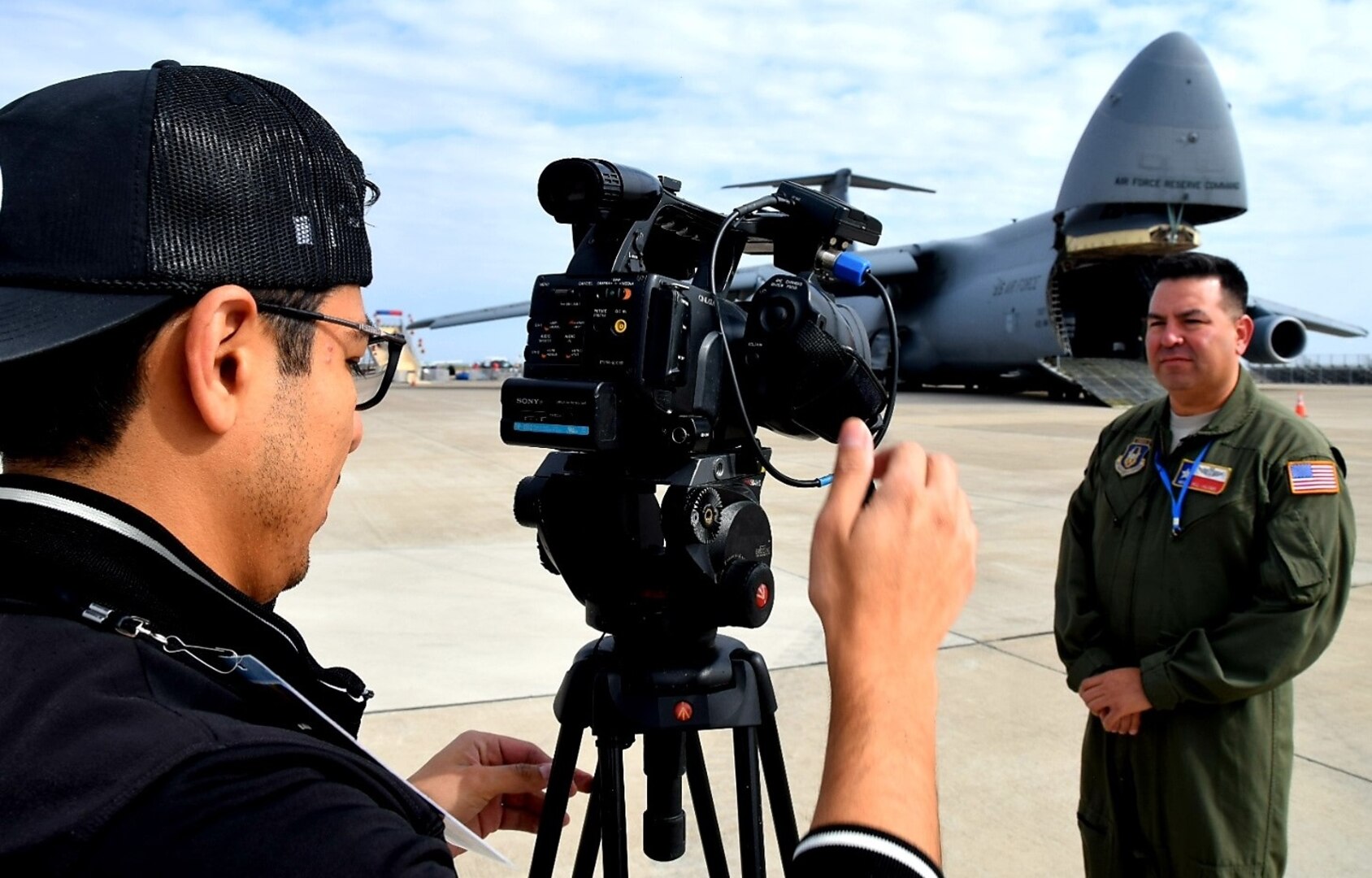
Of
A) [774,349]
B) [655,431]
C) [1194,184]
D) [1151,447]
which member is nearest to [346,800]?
[655,431]

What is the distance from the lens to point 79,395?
95cm

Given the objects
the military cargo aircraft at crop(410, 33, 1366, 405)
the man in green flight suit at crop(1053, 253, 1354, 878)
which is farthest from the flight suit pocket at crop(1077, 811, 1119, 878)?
the military cargo aircraft at crop(410, 33, 1366, 405)

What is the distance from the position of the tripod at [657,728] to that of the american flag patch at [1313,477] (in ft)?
4.42

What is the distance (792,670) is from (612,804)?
274cm

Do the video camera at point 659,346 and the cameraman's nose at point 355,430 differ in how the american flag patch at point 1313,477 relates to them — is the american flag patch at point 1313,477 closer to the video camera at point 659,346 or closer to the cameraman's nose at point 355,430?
the video camera at point 659,346

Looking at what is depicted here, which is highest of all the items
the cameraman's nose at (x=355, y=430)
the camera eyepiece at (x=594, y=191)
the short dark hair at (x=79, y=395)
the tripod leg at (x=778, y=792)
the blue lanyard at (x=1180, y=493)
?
the camera eyepiece at (x=594, y=191)

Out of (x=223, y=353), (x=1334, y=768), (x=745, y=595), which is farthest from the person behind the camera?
(x=1334, y=768)

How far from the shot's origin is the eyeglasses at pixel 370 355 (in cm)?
106

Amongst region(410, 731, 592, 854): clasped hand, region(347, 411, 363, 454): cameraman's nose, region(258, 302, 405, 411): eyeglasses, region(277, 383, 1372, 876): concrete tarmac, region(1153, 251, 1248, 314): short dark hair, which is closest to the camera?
region(258, 302, 405, 411): eyeglasses

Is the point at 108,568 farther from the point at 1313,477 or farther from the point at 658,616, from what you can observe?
the point at 1313,477

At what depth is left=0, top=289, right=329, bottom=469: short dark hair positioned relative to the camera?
3.11 feet

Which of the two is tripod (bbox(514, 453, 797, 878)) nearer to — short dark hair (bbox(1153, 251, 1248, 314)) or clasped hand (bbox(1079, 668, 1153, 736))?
clasped hand (bbox(1079, 668, 1153, 736))

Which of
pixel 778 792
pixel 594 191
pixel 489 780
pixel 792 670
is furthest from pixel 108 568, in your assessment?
pixel 792 670

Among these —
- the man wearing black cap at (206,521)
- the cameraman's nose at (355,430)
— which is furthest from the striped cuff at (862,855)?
the cameraman's nose at (355,430)
